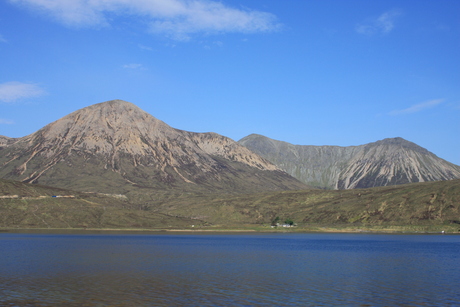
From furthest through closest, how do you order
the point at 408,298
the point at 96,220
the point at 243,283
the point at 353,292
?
the point at 96,220 < the point at 243,283 < the point at 353,292 < the point at 408,298

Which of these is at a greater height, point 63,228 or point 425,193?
point 425,193

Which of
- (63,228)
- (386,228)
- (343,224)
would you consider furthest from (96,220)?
(386,228)

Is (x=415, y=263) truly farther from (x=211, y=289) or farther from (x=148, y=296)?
(x=148, y=296)

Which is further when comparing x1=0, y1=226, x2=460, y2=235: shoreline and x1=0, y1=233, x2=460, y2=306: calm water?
x1=0, y1=226, x2=460, y2=235: shoreline

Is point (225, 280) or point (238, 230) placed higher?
point (238, 230)

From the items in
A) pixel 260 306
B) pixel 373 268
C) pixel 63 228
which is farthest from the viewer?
pixel 63 228

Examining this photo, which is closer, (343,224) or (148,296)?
(148,296)

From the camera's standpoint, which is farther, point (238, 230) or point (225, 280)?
point (238, 230)

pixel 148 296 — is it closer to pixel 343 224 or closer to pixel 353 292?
pixel 353 292

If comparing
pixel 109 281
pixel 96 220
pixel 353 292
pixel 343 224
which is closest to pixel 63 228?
pixel 96 220

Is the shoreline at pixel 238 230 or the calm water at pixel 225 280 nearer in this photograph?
the calm water at pixel 225 280
